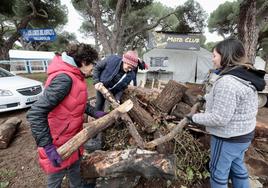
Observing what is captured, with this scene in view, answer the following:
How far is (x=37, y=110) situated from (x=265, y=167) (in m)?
2.99

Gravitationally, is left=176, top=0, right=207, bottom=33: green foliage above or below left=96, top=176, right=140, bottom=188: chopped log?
above

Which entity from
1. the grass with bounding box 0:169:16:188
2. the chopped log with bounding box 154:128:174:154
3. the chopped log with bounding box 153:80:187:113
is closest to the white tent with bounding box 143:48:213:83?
the chopped log with bounding box 153:80:187:113

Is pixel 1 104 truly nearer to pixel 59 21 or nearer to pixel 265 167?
pixel 265 167

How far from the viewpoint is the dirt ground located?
106 inches

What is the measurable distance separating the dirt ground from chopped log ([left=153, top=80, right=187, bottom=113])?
1.48 metres

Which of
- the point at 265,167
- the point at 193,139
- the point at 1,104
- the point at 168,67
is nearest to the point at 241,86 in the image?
the point at 193,139

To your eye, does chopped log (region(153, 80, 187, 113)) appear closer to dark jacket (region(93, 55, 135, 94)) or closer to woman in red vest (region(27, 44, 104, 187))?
dark jacket (region(93, 55, 135, 94))

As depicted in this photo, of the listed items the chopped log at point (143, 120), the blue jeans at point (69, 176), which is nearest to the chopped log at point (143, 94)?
A: the chopped log at point (143, 120)

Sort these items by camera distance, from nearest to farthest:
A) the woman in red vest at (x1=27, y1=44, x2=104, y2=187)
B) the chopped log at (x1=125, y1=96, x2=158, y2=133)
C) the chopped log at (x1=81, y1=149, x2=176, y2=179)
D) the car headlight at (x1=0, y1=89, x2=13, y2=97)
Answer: the woman in red vest at (x1=27, y1=44, x2=104, y2=187) < the chopped log at (x1=81, y1=149, x2=176, y2=179) < the chopped log at (x1=125, y1=96, x2=158, y2=133) < the car headlight at (x1=0, y1=89, x2=13, y2=97)

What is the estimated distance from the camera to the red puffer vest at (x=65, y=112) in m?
1.69

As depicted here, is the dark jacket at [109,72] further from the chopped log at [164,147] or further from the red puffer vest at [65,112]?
the red puffer vest at [65,112]

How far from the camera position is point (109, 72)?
3.35m

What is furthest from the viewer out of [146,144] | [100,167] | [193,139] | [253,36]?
[253,36]

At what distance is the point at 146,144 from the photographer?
257 cm
